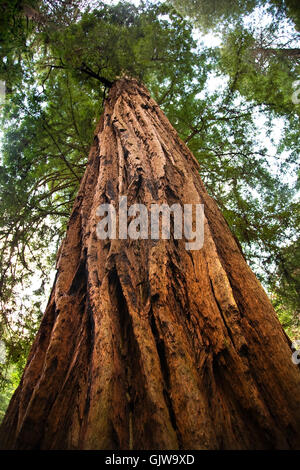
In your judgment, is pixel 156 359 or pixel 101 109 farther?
pixel 101 109

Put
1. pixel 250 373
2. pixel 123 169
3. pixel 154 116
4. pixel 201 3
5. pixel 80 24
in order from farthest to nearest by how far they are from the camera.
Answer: pixel 201 3 < pixel 80 24 < pixel 154 116 < pixel 123 169 < pixel 250 373

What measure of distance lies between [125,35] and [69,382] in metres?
4.63

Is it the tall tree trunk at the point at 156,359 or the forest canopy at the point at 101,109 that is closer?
the tall tree trunk at the point at 156,359

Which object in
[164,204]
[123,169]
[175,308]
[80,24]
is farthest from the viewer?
[80,24]

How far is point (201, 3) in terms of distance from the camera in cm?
691

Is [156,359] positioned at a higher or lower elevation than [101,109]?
lower

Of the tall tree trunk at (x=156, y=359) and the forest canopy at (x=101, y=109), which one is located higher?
→ the forest canopy at (x=101, y=109)

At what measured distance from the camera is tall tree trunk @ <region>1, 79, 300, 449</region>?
0.93 meters

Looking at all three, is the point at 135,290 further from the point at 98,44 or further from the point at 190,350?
the point at 98,44

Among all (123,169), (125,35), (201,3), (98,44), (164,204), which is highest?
(201,3)

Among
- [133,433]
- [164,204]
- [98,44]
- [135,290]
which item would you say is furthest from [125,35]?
[133,433]

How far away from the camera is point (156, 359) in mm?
1070

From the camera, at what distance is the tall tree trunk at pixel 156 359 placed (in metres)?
0.93

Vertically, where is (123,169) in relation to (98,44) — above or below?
below
